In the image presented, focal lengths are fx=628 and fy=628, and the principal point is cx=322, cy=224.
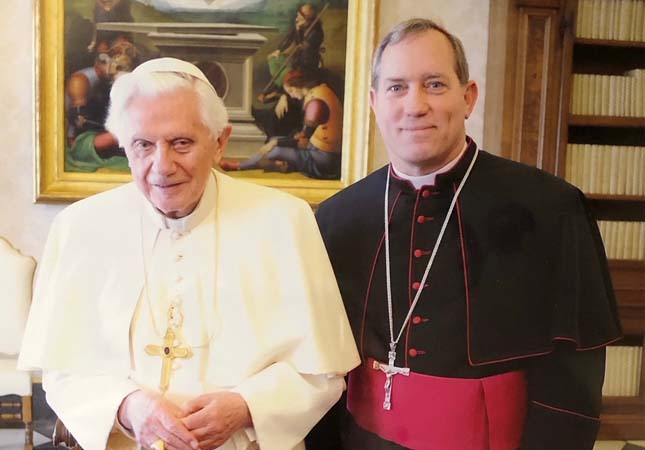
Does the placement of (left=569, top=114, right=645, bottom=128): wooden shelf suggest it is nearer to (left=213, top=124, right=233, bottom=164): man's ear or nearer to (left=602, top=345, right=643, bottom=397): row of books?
(left=602, top=345, right=643, bottom=397): row of books

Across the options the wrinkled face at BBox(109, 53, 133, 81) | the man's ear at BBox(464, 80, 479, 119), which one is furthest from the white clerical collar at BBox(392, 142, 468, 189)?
the wrinkled face at BBox(109, 53, 133, 81)

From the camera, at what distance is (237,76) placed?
3443 millimetres

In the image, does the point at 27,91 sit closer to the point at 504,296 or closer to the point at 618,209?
the point at 504,296

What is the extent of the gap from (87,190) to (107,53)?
74 centimetres

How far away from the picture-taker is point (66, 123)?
339 cm

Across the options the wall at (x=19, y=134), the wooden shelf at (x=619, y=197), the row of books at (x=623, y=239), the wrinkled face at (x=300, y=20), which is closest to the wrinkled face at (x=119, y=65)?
the wall at (x=19, y=134)

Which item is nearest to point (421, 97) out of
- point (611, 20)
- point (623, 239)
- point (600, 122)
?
point (600, 122)

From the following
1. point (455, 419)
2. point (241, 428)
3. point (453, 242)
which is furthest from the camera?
point (453, 242)

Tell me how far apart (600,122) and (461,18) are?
3.12 ft

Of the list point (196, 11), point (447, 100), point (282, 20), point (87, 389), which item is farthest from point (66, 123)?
point (447, 100)

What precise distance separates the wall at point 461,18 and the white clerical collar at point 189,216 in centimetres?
225

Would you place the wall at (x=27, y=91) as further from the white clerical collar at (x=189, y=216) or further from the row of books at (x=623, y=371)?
the white clerical collar at (x=189, y=216)

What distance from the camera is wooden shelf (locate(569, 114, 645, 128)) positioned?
317 cm

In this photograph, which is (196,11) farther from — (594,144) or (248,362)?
(248,362)
